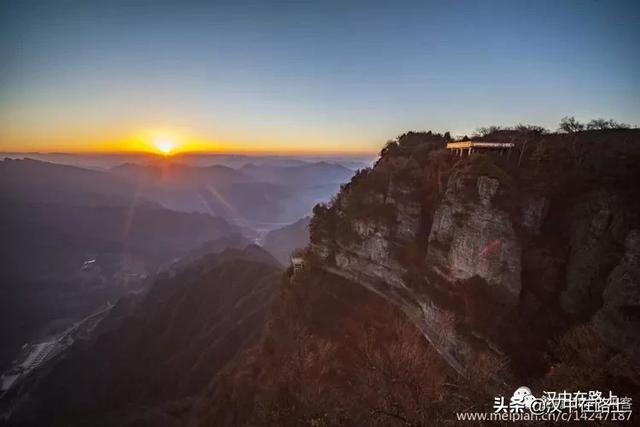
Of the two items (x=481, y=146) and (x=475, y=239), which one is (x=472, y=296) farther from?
(x=481, y=146)

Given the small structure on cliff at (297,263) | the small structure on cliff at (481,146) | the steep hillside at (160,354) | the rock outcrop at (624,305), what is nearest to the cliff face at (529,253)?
the rock outcrop at (624,305)

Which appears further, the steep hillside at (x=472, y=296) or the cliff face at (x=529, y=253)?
the cliff face at (x=529, y=253)

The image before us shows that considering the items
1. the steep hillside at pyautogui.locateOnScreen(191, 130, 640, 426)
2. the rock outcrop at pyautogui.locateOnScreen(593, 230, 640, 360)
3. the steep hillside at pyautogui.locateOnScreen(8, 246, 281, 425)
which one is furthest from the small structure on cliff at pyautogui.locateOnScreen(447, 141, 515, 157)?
the steep hillside at pyautogui.locateOnScreen(8, 246, 281, 425)

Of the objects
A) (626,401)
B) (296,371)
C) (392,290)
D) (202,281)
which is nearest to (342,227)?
(392,290)

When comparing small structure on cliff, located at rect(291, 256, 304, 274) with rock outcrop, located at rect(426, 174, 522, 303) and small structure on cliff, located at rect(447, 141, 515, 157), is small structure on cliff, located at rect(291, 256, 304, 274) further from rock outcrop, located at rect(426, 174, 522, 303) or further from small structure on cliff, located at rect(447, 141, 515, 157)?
small structure on cliff, located at rect(447, 141, 515, 157)

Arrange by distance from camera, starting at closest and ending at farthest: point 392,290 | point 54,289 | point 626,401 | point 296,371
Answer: point 626,401 < point 296,371 < point 392,290 < point 54,289

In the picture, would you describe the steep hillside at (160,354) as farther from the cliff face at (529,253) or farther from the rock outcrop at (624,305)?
the rock outcrop at (624,305)

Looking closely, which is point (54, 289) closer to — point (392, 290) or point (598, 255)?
point (392, 290)

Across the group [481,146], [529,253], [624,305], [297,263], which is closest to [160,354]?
[297,263]
